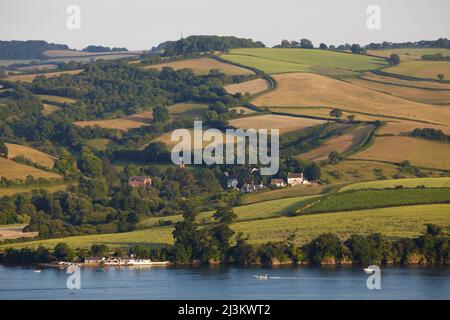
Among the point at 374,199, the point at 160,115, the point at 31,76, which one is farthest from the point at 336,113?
the point at 31,76

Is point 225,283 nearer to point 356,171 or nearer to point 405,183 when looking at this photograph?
point 405,183

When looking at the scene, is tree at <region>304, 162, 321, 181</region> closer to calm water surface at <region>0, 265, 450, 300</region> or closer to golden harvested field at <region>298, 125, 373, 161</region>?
golden harvested field at <region>298, 125, 373, 161</region>

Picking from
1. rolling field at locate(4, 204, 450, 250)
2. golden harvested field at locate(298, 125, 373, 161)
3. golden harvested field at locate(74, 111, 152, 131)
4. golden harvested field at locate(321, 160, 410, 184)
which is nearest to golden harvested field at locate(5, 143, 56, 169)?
golden harvested field at locate(74, 111, 152, 131)

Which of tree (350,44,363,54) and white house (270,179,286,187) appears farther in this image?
tree (350,44,363,54)

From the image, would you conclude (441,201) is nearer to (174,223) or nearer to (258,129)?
(174,223)

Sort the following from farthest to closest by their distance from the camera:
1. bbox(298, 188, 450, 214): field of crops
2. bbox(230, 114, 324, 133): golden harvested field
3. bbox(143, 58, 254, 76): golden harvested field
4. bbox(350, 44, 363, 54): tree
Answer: bbox(350, 44, 363, 54): tree → bbox(143, 58, 254, 76): golden harvested field → bbox(230, 114, 324, 133): golden harvested field → bbox(298, 188, 450, 214): field of crops

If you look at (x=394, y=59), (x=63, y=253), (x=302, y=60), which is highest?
(x=394, y=59)

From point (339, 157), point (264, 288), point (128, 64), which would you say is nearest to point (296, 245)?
point (264, 288)
